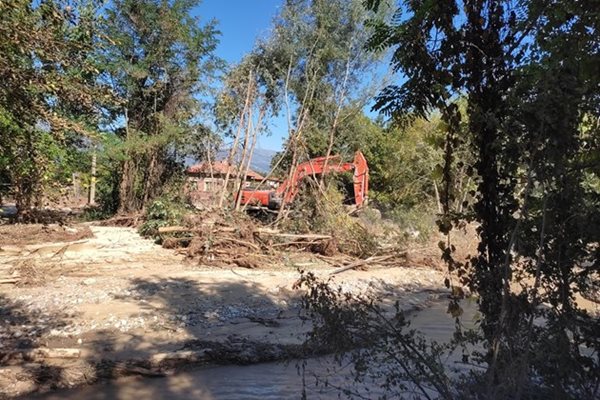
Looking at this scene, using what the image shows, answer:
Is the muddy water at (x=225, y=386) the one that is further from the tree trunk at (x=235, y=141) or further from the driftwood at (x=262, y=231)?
the tree trunk at (x=235, y=141)

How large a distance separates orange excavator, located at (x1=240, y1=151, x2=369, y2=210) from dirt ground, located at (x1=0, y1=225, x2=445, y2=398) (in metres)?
3.79

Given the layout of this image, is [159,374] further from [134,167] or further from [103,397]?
[134,167]

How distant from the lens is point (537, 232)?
3.21 meters

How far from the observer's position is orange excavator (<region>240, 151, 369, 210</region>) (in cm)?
1814

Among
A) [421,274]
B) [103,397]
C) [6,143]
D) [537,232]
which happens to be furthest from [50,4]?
[421,274]

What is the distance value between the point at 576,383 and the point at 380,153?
30935mm

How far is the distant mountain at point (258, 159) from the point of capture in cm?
1967

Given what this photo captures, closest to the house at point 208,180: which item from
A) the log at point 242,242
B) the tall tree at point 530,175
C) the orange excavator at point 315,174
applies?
the orange excavator at point 315,174

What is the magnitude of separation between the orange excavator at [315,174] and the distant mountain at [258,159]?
40.1 inches

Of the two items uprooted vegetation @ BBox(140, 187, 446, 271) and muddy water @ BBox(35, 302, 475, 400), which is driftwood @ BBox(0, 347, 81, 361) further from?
uprooted vegetation @ BBox(140, 187, 446, 271)

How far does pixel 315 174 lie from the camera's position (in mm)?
18766

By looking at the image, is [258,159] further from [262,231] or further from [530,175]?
[530,175]

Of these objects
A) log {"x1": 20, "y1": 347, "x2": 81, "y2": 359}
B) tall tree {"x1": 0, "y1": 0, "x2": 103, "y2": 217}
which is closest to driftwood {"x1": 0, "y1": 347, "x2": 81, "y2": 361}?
log {"x1": 20, "y1": 347, "x2": 81, "y2": 359}

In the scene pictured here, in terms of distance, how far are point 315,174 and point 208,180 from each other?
168 inches
